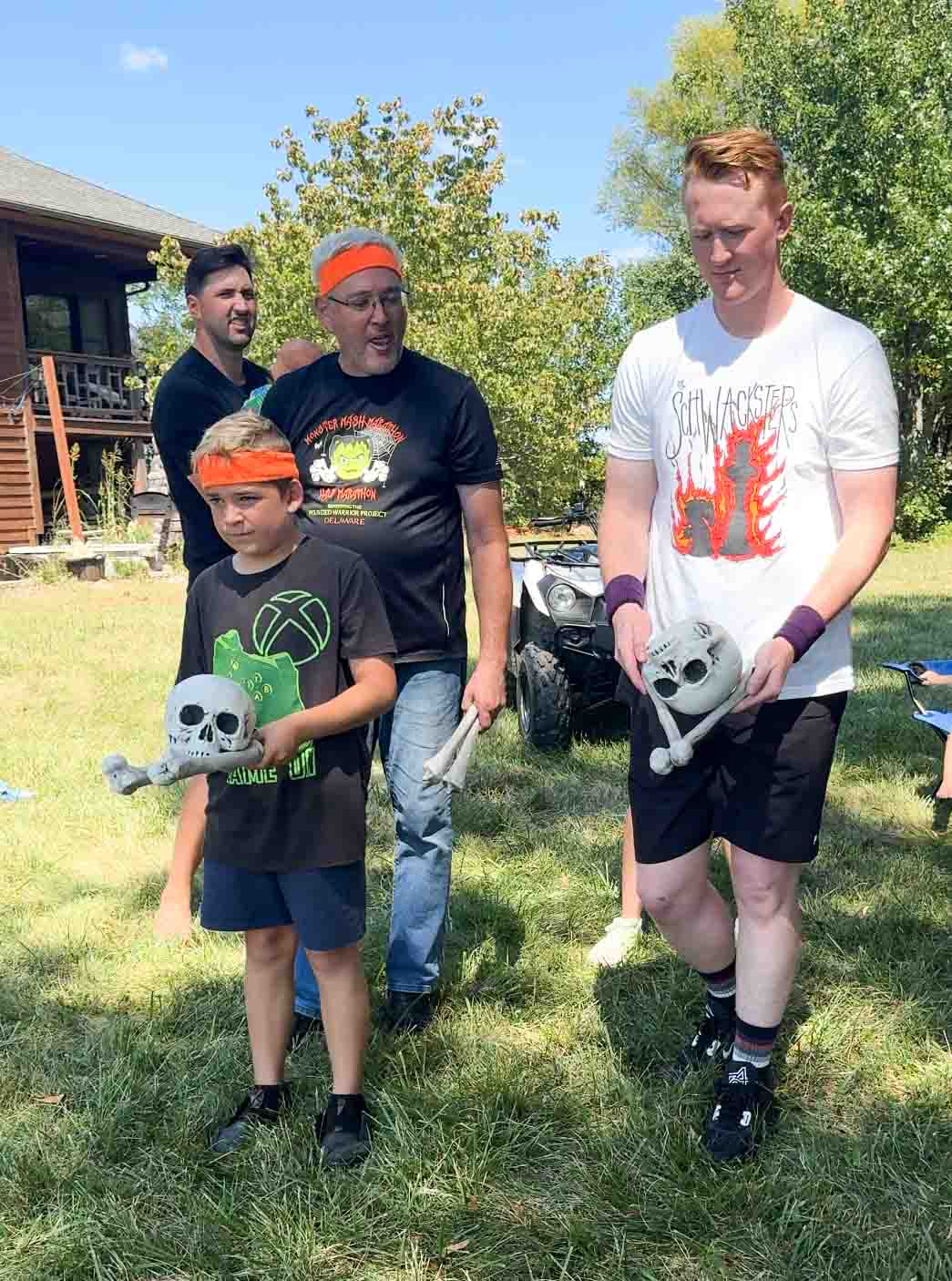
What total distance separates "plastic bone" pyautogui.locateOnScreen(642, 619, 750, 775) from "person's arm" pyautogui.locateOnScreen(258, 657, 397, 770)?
57 centimetres

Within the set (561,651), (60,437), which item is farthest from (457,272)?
(561,651)

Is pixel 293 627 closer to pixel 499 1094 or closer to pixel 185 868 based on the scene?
pixel 499 1094

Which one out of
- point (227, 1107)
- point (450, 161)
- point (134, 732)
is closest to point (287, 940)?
point (227, 1107)

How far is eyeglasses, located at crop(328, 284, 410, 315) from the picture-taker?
2.78 metres

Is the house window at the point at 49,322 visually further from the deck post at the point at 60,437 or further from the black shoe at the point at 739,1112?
the black shoe at the point at 739,1112

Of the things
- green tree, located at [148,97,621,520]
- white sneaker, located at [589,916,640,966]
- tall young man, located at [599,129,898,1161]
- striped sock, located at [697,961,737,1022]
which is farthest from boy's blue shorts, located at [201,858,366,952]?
green tree, located at [148,97,621,520]

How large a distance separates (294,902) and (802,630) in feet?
3.99

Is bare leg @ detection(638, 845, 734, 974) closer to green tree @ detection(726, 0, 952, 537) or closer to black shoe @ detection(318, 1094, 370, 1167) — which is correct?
black shoe @ detection(318, 1094, 370, 1167)

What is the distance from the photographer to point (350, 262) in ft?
9.08

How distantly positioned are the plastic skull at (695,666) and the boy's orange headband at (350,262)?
1.29 meters

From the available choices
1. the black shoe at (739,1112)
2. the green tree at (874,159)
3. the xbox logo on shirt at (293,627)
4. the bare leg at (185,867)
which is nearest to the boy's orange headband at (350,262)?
the xbox logo on shirt at (293,627)

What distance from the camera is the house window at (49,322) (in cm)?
2184

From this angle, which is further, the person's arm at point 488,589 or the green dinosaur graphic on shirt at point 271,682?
the person's arm at point 488,589

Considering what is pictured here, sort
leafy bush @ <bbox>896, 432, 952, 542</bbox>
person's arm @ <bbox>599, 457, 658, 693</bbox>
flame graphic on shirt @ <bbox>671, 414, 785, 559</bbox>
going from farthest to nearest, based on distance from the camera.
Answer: leafy bush @ <bbox>896, 432, 952, 542</bbox>
person's arm @ <bbox>599, 457, 658, 693</bbox>
flame graphic on shirt @ <bbox>671, 414, 785, 559</bbox>
